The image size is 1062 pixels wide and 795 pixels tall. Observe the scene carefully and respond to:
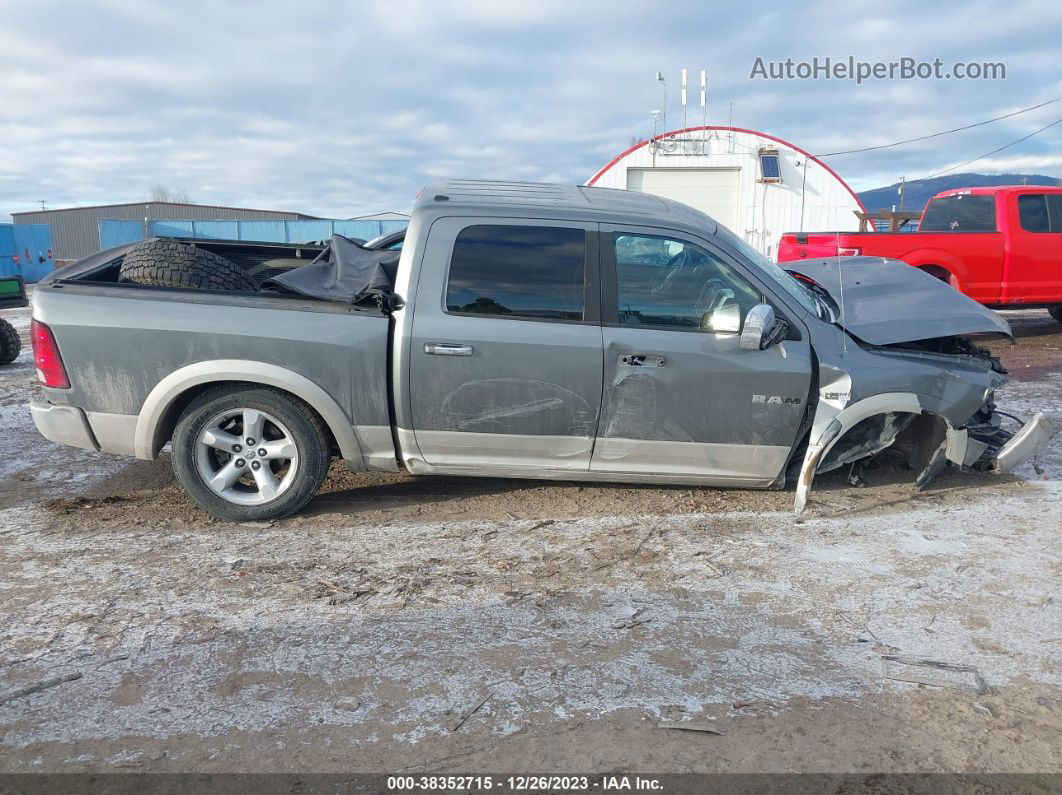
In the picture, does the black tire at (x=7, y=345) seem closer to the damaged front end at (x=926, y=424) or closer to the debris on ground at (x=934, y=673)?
the damaged front end at (x=926, y=424)

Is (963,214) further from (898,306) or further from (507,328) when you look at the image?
(507,328)

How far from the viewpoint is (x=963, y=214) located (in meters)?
11.2

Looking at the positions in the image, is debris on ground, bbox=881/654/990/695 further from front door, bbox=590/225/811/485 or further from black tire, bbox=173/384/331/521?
black tire, bbox=173/384/331/521

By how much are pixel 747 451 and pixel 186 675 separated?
3.06m

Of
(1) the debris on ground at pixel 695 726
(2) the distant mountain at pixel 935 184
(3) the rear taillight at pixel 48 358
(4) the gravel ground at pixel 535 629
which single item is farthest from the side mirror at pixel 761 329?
(2) the distant mountain at pixel 935 184

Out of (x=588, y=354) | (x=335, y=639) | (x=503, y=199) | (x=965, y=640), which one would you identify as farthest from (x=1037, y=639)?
(x=503, y=199)

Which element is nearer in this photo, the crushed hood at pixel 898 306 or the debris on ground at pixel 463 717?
the debris on ground at pixel 463 717

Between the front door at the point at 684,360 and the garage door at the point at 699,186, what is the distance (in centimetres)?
2097

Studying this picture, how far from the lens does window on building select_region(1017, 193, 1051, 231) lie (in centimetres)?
1099

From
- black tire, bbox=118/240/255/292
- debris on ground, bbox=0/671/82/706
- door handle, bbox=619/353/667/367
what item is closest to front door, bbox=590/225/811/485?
door handle, bbox=619/353/667/367

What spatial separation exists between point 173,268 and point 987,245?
1083 centimetres

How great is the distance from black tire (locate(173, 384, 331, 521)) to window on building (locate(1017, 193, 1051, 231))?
11074 mm

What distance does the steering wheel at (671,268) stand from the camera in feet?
13.9

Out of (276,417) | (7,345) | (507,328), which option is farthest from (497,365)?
(7,345)
